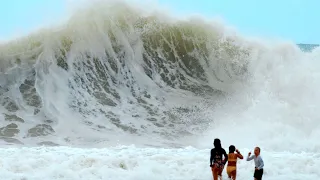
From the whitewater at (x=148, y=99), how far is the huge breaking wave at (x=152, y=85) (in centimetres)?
4

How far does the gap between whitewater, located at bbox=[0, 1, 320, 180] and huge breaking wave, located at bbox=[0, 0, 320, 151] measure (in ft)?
0.13

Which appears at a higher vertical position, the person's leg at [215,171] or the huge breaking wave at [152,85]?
the huge breaking wave at [152,85]

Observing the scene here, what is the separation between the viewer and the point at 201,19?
18375mm

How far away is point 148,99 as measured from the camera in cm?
1397

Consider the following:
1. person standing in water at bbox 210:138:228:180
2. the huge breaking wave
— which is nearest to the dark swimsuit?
person standing in water at bbox 210:138:228:180

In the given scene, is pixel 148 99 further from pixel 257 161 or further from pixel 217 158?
pixel 257 161

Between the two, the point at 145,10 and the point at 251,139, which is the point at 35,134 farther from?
the point at 145,10

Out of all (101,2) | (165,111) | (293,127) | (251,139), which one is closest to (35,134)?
(165,111)

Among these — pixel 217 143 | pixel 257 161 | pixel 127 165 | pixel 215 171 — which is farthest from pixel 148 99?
pixel 257 161

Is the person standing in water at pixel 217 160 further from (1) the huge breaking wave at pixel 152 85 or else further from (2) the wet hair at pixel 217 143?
(1) the huge breaking wave at pixel 152 85

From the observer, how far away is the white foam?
23.8ft

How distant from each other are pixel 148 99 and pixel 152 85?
3.41 ft

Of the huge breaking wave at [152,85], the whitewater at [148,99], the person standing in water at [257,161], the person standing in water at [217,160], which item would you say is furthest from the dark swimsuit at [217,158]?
the huge breaking wave at [152,85]

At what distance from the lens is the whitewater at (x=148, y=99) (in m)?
7.85
